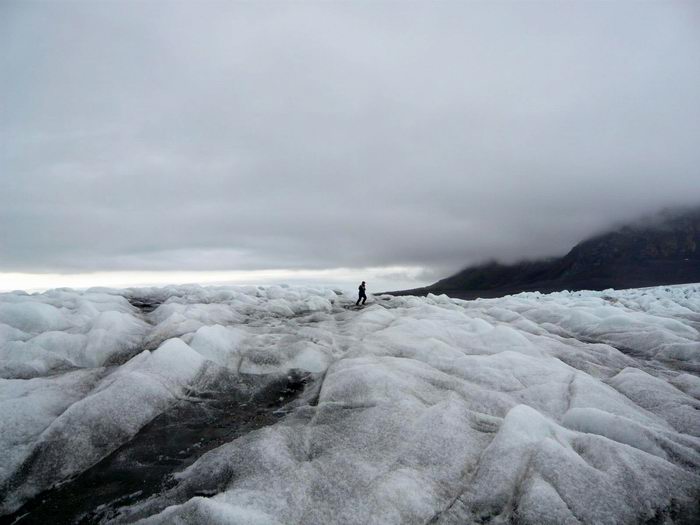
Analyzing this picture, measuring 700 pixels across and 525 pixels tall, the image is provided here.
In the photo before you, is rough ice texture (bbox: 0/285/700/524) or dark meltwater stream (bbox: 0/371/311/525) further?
dark meltwater stream (bbox: 0/371/311/525)

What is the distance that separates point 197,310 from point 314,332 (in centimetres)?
1047

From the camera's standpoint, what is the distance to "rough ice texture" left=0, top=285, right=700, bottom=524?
6.68 m

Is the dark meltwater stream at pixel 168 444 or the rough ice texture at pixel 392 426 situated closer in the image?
the rough ice texture at pixel 392 426

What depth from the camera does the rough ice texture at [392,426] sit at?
6.68m

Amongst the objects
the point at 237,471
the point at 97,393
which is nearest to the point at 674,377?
the point at 237,471

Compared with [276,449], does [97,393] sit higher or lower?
higher

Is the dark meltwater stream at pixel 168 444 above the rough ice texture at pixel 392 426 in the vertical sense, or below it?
below

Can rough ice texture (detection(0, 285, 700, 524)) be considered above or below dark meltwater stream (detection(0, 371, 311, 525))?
above

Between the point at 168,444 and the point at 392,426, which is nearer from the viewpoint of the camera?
the point at 392,426

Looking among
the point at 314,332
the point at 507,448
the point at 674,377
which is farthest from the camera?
the point at 314,332

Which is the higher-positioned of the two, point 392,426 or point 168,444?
point 392,426

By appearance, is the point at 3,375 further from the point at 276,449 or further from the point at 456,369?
the point at 456,369

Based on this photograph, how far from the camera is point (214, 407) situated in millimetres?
12062

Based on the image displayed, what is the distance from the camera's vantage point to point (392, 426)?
9398mm
